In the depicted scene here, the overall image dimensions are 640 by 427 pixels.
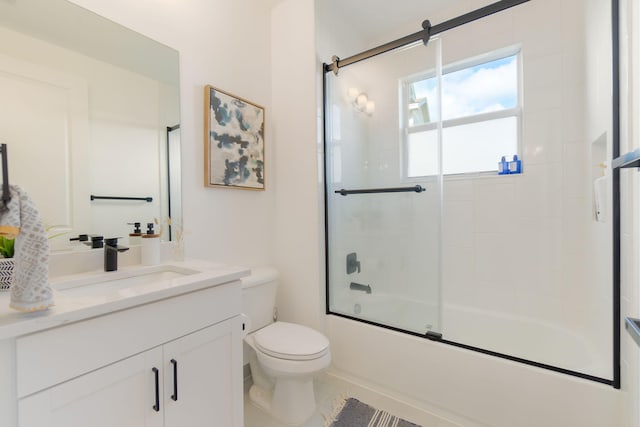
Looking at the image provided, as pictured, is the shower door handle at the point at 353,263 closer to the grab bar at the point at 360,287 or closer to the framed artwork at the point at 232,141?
the grab bar at the point at 360,287

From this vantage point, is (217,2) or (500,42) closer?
(217,2)

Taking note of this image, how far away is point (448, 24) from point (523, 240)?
1.48 meters

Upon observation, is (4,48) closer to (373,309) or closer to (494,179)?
(373,309)

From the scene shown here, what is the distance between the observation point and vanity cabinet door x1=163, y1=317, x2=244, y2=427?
35.9 inches

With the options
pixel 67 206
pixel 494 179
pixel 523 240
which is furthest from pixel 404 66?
pixel 67 206

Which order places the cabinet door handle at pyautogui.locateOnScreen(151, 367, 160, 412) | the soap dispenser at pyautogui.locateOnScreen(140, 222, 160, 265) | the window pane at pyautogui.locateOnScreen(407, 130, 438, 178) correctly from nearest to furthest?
the cabinet door handle at pyautogui.locateOnScreen(151, 367, 160, 412)
the soap dispenser at pyautogui.locateOnScreen(140, 222, 160, 265)
the window pane at pyautogui.locateOnScreen(407, 130, 438, 178)

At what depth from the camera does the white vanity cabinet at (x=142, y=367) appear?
0.66m

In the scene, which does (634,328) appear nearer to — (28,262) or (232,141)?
(28,262)

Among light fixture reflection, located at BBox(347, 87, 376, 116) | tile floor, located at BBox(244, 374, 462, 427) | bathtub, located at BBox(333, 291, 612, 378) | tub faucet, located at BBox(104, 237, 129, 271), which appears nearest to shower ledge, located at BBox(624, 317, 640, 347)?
bathtub, located at BBox(333, 291, 612, 378)

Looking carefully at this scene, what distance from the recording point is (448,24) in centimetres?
153

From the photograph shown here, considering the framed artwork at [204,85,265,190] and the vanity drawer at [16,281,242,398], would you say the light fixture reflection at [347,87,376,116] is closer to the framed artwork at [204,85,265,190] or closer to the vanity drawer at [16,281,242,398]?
the framed artwork at [204,85,265,190]

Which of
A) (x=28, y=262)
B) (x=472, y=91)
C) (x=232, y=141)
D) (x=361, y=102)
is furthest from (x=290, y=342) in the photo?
(x=472, y=91)

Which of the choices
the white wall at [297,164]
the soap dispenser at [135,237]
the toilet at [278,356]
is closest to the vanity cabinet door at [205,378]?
the toilet at [278,356]

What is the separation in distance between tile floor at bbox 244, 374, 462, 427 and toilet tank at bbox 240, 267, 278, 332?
0.44 metres
